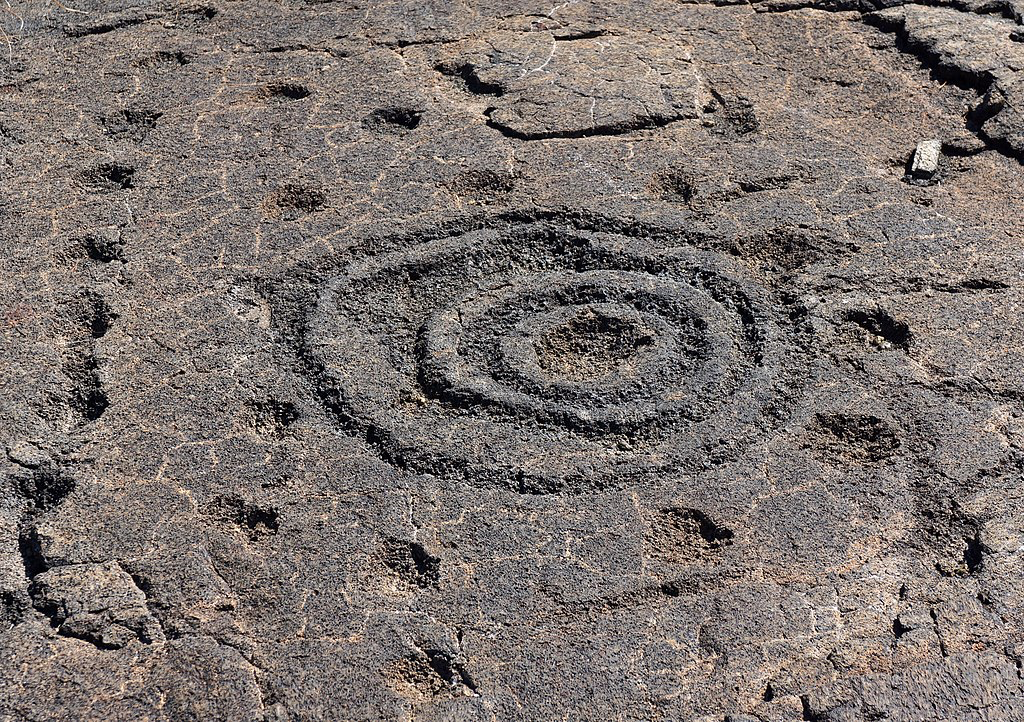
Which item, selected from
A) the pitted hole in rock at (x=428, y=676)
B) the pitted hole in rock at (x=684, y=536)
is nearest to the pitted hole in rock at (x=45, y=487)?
the pitted hole in rock at (x=428, y=676)

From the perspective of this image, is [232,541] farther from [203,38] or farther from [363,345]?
[203,38]

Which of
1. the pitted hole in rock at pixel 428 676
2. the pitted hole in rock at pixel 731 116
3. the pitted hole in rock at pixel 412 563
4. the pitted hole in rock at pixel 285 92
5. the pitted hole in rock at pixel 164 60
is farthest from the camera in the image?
the pitted hole in rock at pixel 164 60

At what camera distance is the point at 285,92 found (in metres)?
4.90

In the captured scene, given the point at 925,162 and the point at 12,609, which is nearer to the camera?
the point at 12,609

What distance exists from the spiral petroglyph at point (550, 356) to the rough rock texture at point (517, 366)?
0.04ft

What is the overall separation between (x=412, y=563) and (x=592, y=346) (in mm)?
1008

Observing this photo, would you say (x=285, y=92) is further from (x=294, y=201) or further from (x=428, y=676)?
(x=428, y=676)

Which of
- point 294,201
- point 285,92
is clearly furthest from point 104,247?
point 285,92

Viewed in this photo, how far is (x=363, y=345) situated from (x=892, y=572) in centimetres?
164

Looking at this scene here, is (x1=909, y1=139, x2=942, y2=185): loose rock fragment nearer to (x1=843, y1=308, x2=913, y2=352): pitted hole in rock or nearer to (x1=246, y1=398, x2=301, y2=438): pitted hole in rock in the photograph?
(x1=843, y1=308, x2=913, y2=352): pitted hole in rock

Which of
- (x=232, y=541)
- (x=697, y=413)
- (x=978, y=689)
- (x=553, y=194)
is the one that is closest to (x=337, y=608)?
(x=232, y=541)

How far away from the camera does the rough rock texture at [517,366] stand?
287cm

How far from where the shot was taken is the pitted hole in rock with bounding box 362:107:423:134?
184 inches

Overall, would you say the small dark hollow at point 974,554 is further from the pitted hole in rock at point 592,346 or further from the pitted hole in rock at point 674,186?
the pitted hole in rock at point 674,186
